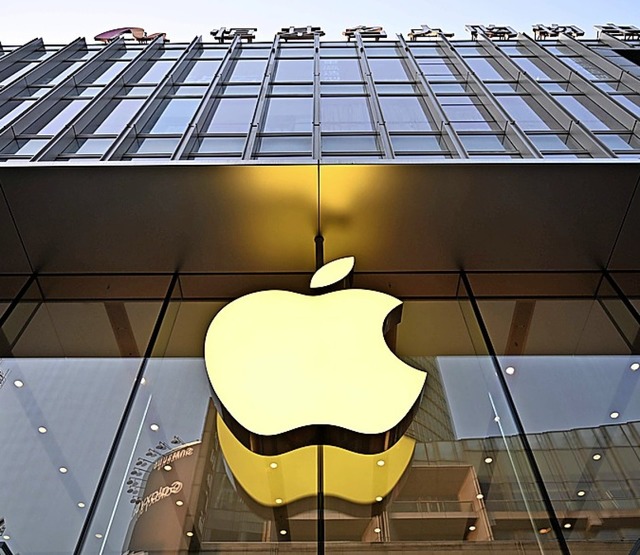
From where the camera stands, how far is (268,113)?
874 cm

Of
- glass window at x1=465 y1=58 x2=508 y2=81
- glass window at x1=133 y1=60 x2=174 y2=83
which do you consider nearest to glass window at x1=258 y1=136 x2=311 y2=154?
glass window at x1=133 y1=60 x2=174 y2=83

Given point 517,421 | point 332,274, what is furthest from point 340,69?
point 517,421

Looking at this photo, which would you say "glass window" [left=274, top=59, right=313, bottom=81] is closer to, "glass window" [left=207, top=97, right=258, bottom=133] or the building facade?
the building facade

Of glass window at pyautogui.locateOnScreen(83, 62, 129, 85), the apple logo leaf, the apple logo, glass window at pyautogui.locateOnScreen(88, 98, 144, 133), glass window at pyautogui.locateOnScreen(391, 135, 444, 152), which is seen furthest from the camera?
glass window at pyautogui.locateOnScreen(83, 62, 129, 85)

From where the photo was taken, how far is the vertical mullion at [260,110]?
7.42 m

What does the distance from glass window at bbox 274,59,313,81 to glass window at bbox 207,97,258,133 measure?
145 cm

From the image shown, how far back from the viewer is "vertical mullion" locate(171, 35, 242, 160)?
7.37 m

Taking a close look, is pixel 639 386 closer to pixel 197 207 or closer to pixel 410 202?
pixel 410 202

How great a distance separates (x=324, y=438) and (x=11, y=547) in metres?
2.73

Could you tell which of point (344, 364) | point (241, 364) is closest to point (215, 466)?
point (241, 364)

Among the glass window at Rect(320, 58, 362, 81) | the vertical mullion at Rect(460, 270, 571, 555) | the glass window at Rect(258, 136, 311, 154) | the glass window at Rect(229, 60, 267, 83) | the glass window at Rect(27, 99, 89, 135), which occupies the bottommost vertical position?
the vertical mullion at Rect(460, 270, 571, 555)

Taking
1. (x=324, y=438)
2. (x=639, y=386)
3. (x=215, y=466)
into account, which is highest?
(x=324, y=438)

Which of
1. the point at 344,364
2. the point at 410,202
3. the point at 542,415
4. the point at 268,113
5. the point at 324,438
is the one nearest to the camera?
the point at 324,438

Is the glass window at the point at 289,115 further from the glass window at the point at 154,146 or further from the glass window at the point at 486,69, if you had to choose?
the glass window at the point at 486,69
